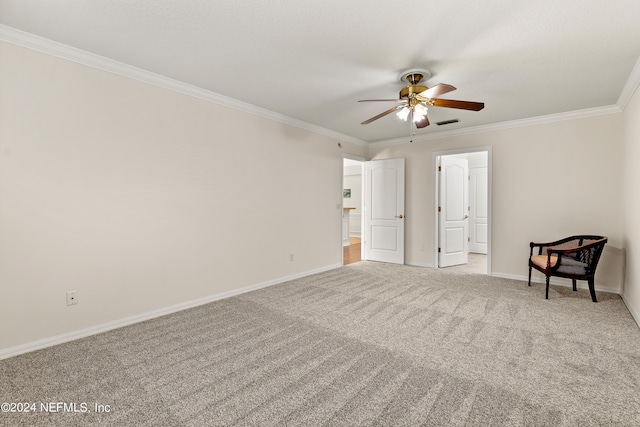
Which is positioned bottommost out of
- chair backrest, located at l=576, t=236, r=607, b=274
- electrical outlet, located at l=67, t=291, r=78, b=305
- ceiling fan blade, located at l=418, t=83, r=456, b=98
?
electrical outlet, located at l=67, t=291, r=78, b=305

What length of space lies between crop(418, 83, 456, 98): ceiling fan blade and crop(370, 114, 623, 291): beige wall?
2.87 m

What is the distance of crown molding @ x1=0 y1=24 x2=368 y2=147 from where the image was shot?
234 centimetres

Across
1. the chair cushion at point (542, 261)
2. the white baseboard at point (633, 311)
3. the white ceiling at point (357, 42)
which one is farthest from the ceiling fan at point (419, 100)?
the white baseboard at point (633, 311)

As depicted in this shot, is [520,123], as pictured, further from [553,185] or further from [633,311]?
[633,311]

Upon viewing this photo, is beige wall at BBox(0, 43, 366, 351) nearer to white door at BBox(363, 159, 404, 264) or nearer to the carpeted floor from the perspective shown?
the carpeted floor

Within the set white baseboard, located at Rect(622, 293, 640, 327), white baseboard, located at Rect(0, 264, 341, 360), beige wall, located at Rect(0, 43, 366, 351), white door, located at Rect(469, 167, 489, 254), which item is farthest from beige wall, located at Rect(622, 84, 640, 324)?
white baseboard, located at Rect(0, 264, 341, 360)

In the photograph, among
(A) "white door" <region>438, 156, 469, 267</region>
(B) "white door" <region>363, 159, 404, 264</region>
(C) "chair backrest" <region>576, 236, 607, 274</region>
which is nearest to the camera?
(C) "chair backrest" <region>576, 236, 607, 274</region>

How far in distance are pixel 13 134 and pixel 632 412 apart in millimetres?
4543

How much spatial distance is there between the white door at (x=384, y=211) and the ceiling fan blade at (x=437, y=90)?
10.4 feet

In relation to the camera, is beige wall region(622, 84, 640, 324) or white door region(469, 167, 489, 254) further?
white door region(469, 167, 489, 254)

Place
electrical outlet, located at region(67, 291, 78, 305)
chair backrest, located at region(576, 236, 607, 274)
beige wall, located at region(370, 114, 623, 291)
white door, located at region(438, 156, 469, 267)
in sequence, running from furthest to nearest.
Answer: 1. white door, located at region(438, 156, 469, 267)
2. beige wall, located at region(370, 114, 623, 291)
3. chair backrest, located at region(576, 236, 607, 274)
4. electrical outlet, located at region(67, 291, 78, 305)

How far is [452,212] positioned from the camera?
5691 millimetres

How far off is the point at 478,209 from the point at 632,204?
4075 millimetres

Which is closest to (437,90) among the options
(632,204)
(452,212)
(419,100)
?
(419,100)
